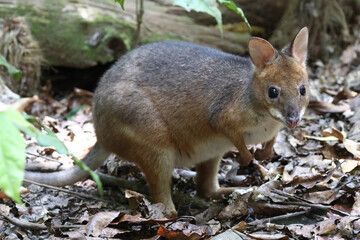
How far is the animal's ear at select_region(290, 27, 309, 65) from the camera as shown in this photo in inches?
184

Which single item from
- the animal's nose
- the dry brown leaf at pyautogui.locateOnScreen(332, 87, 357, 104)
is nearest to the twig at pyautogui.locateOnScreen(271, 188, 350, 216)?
the animal's nose

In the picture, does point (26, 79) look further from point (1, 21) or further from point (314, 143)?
point (314, 143)

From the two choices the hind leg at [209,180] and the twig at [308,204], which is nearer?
the twig at [308,204]

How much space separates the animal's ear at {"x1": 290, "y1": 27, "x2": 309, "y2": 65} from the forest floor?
1.20 m

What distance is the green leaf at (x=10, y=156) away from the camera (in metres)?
1.87

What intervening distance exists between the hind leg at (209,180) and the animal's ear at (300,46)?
1540 mm

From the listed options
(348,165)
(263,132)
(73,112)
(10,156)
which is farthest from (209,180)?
(10,156)

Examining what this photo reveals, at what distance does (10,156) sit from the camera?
187 centimetres

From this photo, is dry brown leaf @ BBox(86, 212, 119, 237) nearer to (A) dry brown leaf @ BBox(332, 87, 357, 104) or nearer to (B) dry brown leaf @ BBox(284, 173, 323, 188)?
(B) dry brown leaf @ BBox(284, 173, 323, 188)

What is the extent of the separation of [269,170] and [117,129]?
181 cm

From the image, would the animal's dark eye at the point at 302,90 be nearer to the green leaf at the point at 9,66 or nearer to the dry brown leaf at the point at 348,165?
the dry brown leaf at the point at 348,165

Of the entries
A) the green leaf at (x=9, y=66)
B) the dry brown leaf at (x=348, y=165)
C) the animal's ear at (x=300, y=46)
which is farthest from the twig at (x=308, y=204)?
the green leaf at (x=9, y=66)

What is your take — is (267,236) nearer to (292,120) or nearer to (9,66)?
(292,120)

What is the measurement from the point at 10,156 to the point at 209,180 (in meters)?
3.93
